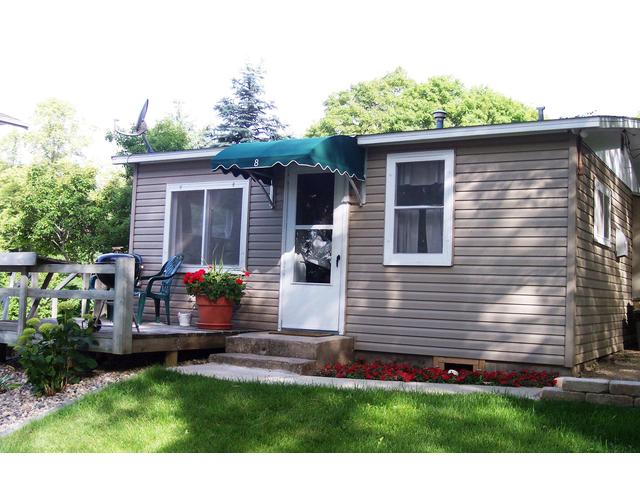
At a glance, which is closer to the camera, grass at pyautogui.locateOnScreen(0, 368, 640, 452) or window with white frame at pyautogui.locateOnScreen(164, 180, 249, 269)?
grass at pyautogui.locateOnScreen(0, 368, 640, 452)

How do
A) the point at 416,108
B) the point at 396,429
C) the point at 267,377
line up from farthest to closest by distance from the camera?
the point at 416,108
the point at 267,377
the point at 396,429

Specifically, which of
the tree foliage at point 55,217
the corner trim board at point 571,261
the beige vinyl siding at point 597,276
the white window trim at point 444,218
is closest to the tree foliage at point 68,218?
the tree foliage at point 55,217

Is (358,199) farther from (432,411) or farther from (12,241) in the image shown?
(12,241)

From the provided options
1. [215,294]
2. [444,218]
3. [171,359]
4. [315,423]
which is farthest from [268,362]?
[444,218]

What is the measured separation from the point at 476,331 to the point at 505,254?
916mm

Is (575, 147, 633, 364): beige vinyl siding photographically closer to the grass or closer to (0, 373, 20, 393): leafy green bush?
the grass

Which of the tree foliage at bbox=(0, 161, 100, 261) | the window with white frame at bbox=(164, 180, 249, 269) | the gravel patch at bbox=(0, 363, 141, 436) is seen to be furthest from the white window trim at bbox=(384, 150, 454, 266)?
the tree foliage at bbox=(0, 161, 100, 261)

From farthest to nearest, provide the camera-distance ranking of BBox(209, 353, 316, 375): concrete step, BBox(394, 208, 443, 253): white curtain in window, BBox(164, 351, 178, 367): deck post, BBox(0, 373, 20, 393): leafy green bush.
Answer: BBox(394, 208, 443, 253): white curtain in window → BBox(164, 351, 178, 367): deck post → BBox(209, 353, 316, 375): concrete step → BBox(0, 373, 20, 393): leafy green bush

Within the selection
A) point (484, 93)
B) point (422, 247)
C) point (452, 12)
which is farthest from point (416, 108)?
point (422, 247)

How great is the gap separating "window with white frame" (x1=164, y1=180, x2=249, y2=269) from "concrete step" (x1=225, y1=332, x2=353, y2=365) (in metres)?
1.56

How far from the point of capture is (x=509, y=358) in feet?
22.7

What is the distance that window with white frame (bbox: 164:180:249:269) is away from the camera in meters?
8.71

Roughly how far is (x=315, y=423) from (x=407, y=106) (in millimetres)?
29702

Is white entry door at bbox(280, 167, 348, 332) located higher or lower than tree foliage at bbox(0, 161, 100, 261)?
lower
